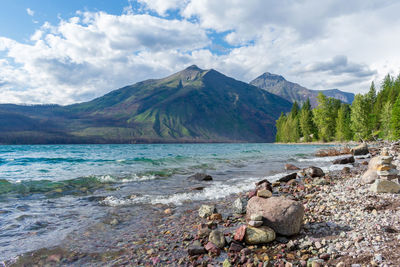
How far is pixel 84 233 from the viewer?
761cm

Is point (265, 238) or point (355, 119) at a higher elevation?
point (355, 119)

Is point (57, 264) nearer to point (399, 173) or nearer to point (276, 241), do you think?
point (276, 241)

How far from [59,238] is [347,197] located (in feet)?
35.2

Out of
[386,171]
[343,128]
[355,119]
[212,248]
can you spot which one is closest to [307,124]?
[343,128]

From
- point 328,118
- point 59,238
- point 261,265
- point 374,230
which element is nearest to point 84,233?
point 59,238

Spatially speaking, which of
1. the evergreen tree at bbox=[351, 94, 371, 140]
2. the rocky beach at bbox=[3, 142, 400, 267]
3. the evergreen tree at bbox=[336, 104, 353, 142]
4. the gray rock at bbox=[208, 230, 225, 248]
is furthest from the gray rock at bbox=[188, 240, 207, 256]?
the evergreen tree at bbox=[336, 104, 353, 142]

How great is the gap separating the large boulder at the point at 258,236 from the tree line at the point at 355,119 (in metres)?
51.9

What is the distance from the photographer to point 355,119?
71688 millimetres

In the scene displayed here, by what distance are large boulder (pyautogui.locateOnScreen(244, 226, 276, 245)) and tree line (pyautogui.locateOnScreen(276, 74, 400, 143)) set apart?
5191cm

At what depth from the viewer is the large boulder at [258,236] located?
19.8 ft

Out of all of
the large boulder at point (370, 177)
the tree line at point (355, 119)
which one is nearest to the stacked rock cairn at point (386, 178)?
the large boulder at point (370, 177)

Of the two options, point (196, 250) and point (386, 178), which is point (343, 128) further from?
point (196, 250)

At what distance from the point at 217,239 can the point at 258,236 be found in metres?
1.12

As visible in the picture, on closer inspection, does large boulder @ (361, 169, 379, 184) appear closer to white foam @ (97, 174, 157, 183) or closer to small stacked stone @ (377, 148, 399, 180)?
small stacked stone @ (377, 148, 399, 180)
